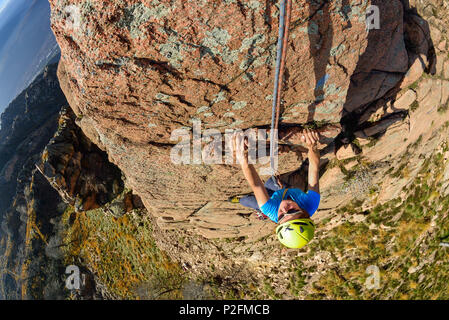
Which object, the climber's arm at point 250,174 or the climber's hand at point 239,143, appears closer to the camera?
the climber's arm at point 250,174

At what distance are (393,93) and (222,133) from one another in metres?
3.85

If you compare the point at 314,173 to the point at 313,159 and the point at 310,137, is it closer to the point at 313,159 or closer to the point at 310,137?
the point at 313,159

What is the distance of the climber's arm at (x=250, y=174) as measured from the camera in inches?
153

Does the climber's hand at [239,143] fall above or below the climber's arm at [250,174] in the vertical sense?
above

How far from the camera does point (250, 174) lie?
390 centimetres

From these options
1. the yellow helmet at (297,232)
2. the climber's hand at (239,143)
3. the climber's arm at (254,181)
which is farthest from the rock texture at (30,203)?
→ the yellow helmet at (297,232)

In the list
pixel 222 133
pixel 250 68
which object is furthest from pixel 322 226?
pixel 250 68

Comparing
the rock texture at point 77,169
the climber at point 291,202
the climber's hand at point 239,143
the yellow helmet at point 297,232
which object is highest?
the rock texture at point 77,169

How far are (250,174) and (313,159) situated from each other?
134cm

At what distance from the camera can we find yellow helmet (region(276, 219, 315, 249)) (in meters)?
3.77

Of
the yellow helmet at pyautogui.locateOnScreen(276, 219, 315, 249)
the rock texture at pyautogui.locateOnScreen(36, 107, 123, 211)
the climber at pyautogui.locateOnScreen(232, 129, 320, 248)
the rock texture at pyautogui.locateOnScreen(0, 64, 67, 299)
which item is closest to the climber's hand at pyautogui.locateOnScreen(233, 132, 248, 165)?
the climber at pyautogui.locateOnScreen(232, 129, 320, 248)

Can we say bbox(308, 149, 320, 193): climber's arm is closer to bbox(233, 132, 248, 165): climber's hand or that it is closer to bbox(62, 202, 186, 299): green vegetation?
bbox(233, 132, 248, 165): climber's hand

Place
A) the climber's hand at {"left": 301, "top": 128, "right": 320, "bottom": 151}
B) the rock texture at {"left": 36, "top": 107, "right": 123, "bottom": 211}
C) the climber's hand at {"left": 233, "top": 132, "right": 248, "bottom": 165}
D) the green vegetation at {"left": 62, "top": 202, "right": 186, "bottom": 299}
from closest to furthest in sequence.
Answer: the climber's hand at {"left": 233, "top": 132, "right": 248, "bottom": 165}
the climber's hand at {"left": 301, "top": 128, "right": 320, "bottom": 151}
the rock texture at {"left": 36, "top": 107, "right": 123, "bottom": 211}
the green vegetation at {"left": 62, "top": 202, "right": 186, "bottom": 299}

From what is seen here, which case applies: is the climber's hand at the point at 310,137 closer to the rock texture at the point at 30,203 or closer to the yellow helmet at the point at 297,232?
the yellow helmet at the point at 297,232
